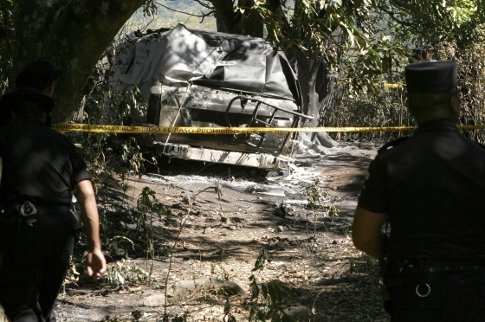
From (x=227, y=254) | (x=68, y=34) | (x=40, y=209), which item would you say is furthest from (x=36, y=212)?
(x=227, y=254)

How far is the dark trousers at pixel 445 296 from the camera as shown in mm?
2627

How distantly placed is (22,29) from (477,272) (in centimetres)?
398

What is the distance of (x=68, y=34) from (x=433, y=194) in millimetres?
3449

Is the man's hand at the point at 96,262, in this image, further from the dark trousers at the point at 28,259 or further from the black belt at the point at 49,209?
the black belt at the point at 49,209

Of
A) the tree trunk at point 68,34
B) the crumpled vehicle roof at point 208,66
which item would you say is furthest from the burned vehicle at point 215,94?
the tree trunk at point 68,34

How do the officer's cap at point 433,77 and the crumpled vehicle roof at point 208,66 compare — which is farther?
the crumpled vehicle roof at point 208,66

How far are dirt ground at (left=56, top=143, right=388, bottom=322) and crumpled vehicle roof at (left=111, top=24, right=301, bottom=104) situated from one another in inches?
50.6

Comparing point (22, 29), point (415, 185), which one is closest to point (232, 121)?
point (22, 29)

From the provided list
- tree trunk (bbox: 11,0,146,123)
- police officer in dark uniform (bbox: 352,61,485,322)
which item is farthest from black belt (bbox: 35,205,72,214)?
tree trunk (bbox: 11,0,146,123)

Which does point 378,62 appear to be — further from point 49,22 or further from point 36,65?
point 36,65

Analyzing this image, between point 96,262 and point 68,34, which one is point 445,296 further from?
point 68,34

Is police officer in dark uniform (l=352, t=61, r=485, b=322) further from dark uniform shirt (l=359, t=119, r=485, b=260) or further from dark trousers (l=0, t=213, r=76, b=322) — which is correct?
dark trousers (l=0, t=213, r=76, b=322)

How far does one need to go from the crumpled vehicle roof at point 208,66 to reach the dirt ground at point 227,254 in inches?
50.6

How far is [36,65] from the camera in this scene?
3951 millimetres
